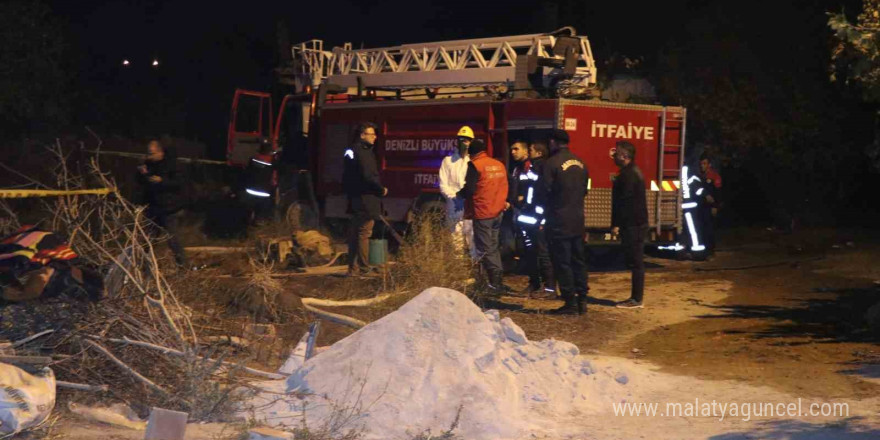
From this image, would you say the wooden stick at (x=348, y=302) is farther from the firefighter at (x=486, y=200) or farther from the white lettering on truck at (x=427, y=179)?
the white lettering on truck at (x=427, y=179)

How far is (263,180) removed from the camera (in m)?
17.0

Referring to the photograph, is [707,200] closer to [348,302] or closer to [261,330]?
[348,302]

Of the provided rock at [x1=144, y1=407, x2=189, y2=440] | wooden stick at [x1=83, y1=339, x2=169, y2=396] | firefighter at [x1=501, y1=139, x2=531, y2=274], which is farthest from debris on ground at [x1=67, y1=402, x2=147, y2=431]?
firefighter at [x1=501, y1=139, x2=531, y2=274]

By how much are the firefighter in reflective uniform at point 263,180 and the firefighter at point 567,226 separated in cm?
748

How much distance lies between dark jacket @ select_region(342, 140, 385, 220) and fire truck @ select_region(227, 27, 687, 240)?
1043 mm

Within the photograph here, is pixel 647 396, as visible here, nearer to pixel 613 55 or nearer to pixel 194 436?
pixel 194 436

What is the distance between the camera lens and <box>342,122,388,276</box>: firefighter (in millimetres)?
11938

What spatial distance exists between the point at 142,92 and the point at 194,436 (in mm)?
25529

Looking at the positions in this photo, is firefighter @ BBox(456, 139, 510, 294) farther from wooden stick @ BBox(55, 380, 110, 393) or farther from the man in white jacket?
wooden stick @ BBox(55, 380, 110, 393)

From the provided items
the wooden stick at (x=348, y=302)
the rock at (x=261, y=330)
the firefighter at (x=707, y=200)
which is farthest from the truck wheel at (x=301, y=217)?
the rock at (x=261, y=330)

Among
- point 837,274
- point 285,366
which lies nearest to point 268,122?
point 837,274

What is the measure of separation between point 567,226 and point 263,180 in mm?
8050

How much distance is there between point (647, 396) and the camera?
7211mm

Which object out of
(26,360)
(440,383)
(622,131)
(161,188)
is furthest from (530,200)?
(26,360)
